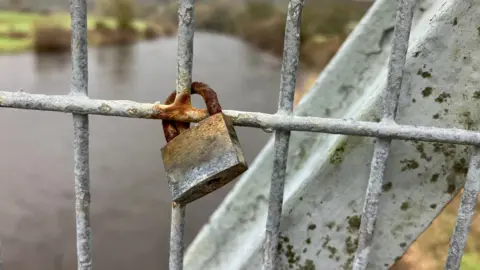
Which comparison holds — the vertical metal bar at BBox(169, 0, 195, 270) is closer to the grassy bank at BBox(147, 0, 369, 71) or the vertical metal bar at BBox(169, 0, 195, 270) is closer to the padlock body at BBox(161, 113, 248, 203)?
the padlock body at BBox(161, 113, 248, 203)

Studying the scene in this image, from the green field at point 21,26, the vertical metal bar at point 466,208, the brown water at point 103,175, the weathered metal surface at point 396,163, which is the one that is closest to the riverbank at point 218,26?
the green field at point 21,26

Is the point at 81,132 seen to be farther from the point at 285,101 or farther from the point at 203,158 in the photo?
the point at 285,101

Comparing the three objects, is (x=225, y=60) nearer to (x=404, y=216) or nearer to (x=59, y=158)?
(x=59, y=158)

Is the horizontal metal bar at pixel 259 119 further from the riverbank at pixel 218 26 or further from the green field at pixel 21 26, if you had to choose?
the green field at pixel 21 26

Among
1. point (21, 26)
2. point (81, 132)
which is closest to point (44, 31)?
point (21, 26)

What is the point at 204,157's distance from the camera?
0.59m

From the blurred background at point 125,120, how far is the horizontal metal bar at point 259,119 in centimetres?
16

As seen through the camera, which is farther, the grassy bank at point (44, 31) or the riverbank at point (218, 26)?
the grassy bank at point (44, 31)

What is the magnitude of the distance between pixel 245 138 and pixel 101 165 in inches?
64.9

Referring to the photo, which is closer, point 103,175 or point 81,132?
point 81,132

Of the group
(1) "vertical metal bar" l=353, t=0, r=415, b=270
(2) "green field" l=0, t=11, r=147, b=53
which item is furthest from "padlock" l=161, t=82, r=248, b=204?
(2) "green field" l=0, t=11, r=147, b=53

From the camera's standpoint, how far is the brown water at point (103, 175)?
3.23m

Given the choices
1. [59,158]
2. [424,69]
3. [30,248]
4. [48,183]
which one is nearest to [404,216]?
[424,69]

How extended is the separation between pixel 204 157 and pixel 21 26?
11129 millimetres
